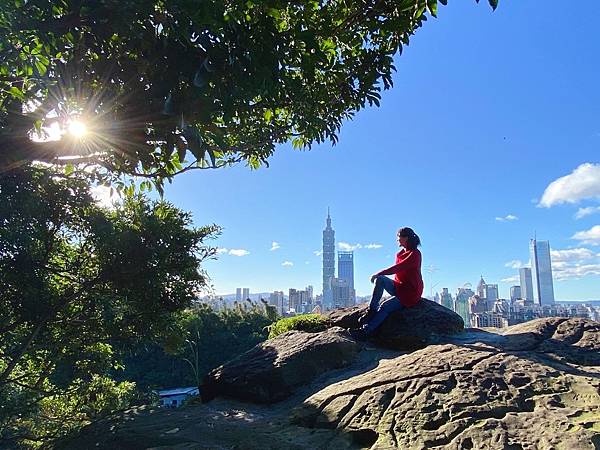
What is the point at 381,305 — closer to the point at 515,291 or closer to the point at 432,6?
the point at 432,6

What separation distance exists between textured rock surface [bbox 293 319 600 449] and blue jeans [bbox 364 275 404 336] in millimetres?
1151

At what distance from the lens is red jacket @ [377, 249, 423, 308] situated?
5812 mm

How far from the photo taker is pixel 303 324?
22.4 ft

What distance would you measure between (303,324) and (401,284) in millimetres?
1765

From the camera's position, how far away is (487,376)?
3.78 metres

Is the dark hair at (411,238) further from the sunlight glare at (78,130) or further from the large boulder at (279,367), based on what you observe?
the sunlight glare at (78,130)

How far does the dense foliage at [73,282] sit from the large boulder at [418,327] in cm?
392

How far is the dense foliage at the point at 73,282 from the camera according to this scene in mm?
6887

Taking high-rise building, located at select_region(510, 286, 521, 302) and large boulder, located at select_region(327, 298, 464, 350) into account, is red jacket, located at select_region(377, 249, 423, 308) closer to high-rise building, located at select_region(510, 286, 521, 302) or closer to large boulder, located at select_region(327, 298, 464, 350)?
large boulder, located at select_region(327, 298, 464, 350)

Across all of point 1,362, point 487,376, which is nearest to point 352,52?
point 487,376

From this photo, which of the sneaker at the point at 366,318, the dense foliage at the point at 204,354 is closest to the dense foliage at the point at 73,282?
the sneaker at the point at 366,318

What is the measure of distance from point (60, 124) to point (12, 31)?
1.44m

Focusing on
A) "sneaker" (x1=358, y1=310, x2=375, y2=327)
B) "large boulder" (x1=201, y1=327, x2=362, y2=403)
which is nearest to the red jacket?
"sneaker" (x1=358, y1=310, x2=375, y2=327)

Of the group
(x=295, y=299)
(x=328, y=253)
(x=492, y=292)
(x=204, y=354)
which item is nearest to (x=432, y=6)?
(x=204, y=354)
